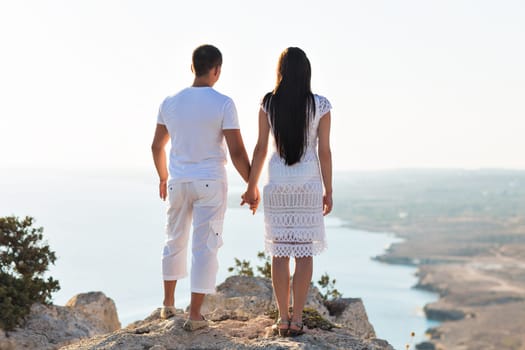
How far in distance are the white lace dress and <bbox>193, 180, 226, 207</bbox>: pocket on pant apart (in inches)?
13.9

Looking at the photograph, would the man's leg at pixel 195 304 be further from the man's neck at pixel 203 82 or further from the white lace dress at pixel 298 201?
the man's neck at pixel 203 82

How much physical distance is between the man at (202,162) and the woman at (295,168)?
0.26 meters

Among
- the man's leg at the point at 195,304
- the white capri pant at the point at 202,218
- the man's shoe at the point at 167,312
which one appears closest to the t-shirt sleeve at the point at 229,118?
the white capri pant at the point at 202,218

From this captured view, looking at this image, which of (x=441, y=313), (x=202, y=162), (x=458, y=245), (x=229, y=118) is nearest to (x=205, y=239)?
(x=202, y=162)

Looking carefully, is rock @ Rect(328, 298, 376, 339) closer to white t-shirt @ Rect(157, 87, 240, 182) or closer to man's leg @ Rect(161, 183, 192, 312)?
man's leg @ Rect(161, 183, 192, 312)

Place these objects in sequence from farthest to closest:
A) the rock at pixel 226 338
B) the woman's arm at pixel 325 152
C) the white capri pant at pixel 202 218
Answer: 1. the white capri pant at pixel 202 218
2. the woman's arm at pixel 325 152
3. the rock at pixel 226 338

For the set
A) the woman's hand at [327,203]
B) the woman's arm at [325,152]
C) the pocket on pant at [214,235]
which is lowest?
the pocket on pant at [214,235]

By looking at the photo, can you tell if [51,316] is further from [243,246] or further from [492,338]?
[492,338]

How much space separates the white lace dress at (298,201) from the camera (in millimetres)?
5449

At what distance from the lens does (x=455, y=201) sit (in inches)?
6727

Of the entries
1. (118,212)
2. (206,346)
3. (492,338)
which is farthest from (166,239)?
(492,338)

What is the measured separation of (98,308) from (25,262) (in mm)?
1053

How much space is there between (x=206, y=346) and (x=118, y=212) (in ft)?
121

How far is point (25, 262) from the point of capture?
330 inches
